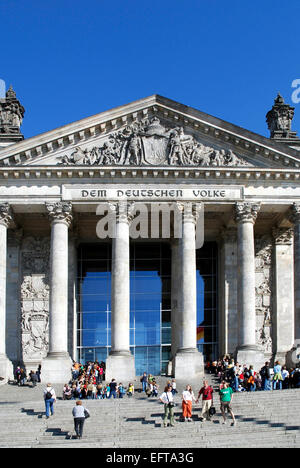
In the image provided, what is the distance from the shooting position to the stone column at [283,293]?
160ft

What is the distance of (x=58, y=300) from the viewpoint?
43.9 metres

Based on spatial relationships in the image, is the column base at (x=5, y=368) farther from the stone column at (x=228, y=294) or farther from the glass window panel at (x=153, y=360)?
the stone column at (x=228, y=294)

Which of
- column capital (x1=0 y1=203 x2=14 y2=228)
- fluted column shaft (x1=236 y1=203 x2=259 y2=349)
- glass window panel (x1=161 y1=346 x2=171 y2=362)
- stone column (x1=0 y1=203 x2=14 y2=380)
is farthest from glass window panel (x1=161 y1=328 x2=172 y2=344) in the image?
column capital (x1=0 y1=203 x2=14 y2=228)

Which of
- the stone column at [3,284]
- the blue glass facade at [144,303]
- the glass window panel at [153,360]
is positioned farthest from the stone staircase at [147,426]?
the blue glass facade at [144,303]

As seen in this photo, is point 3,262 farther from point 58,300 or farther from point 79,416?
point 79,416

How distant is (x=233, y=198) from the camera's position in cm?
4581

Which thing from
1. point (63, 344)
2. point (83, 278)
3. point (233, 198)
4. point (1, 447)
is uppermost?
point (233, 198)

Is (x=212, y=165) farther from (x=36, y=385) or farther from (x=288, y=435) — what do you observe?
(x=288, y=435)

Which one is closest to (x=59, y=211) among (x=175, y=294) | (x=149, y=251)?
(x=149, y=251)

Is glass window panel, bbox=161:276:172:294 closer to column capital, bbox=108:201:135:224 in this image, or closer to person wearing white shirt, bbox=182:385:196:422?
column capital, bbox=108:201:135:224

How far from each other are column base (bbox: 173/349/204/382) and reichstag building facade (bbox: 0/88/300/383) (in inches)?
3.1

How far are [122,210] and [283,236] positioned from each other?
1120 cm
